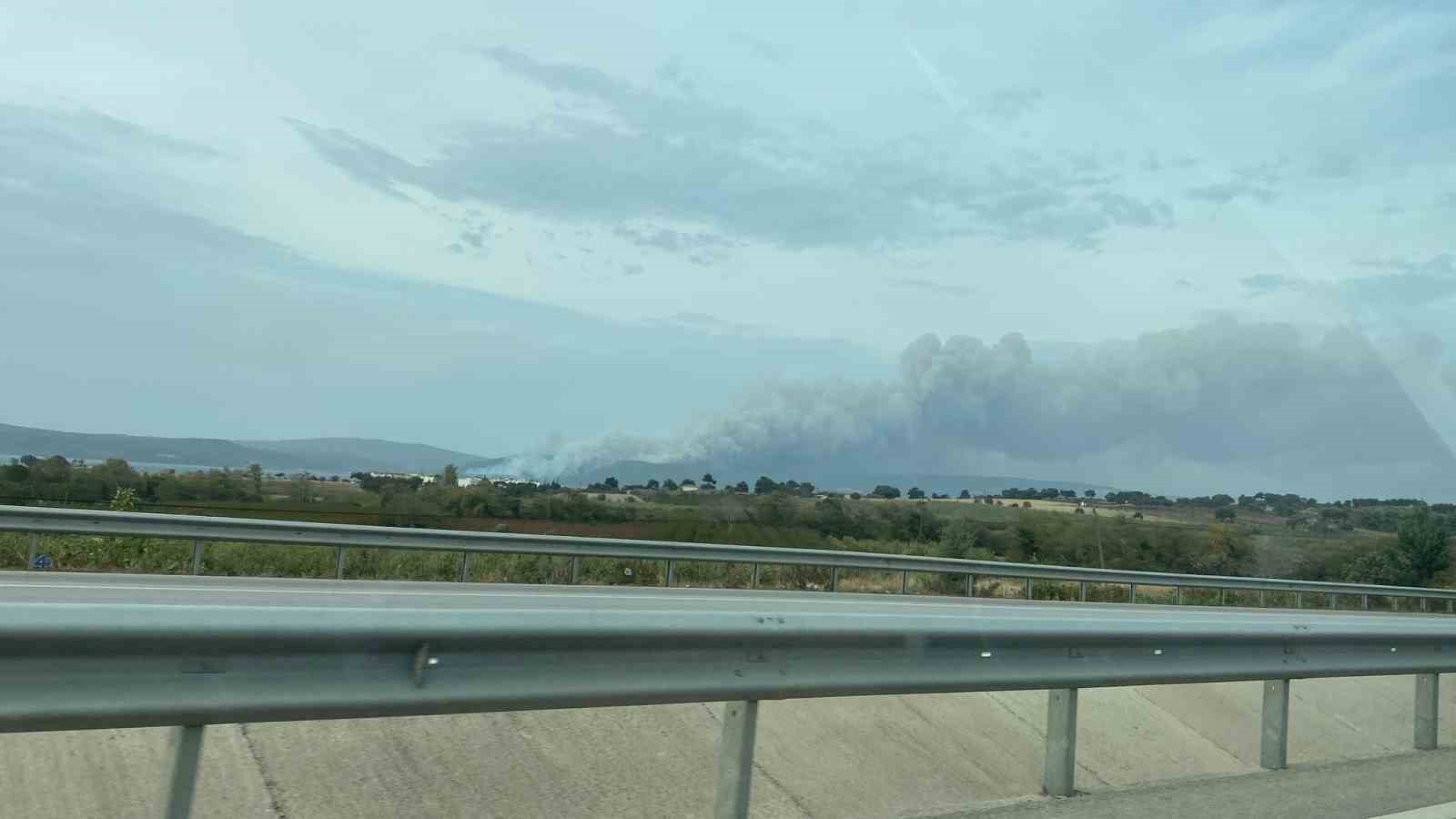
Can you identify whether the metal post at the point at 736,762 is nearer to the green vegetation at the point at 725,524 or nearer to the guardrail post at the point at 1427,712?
the guardrail post at the point at 1427,712

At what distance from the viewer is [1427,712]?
950 cm

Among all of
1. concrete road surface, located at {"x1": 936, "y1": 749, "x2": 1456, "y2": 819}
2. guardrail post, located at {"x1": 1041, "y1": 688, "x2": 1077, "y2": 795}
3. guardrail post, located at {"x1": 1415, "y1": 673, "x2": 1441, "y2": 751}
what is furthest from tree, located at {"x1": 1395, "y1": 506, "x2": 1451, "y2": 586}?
guardrail post, located at {"x1": 1041, "y1": 688, "x2": 1077, "y2": 795}

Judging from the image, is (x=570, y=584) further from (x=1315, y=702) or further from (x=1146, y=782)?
(x=1146, y=782)

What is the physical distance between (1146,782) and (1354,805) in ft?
3.57

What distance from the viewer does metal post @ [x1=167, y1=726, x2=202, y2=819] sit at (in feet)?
14.3

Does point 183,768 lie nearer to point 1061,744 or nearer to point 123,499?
point 1061,744

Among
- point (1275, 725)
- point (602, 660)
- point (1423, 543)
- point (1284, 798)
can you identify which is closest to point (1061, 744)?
point (1284, 798)

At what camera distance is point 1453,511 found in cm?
1712

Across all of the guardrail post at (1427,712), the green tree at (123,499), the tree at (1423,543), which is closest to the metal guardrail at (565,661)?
the guardrail post at (1427,712)

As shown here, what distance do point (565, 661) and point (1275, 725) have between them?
17.0 feet

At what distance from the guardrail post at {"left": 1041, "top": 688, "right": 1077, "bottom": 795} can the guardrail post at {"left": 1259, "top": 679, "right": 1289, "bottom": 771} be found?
1.93 meters

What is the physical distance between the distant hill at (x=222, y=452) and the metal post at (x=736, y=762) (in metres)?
12.6

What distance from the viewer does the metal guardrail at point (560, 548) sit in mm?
15562

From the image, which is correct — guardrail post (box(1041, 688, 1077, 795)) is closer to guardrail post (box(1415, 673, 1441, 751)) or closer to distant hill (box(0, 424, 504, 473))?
guardrail post (box(1415, 673, 1441, 751))
